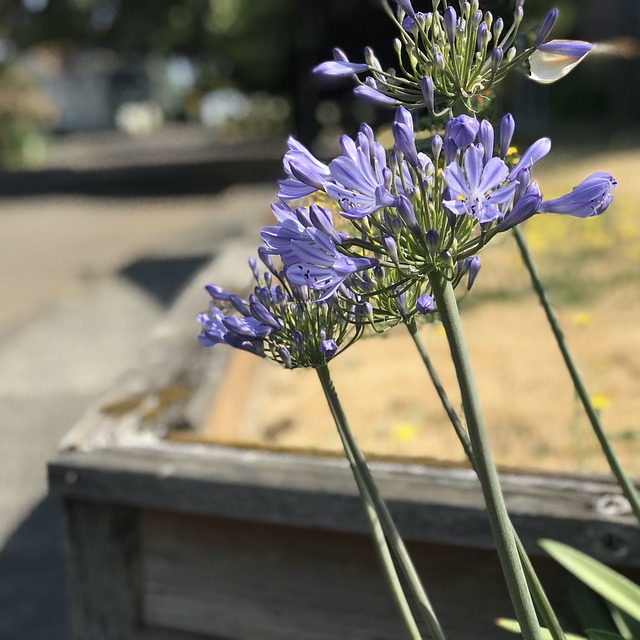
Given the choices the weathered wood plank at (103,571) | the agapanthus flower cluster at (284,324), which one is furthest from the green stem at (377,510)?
the weathered wood plank at (103,571)

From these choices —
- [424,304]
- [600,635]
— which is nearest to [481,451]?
[424,304]

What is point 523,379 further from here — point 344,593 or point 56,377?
point 56,377

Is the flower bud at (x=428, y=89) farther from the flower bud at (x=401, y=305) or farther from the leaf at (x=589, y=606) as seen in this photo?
the leaf at (x=589, y=606)

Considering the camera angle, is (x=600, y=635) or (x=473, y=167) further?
(x=600, y=635)

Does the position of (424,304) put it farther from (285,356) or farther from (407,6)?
(407,6)

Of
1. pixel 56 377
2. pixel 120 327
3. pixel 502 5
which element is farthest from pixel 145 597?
pixel 120 327

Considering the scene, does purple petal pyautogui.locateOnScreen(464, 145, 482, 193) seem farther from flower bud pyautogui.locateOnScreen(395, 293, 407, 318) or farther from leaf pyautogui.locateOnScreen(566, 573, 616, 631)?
leaf pyautogui.locateOnScreen(566, 573, 616, 631)
